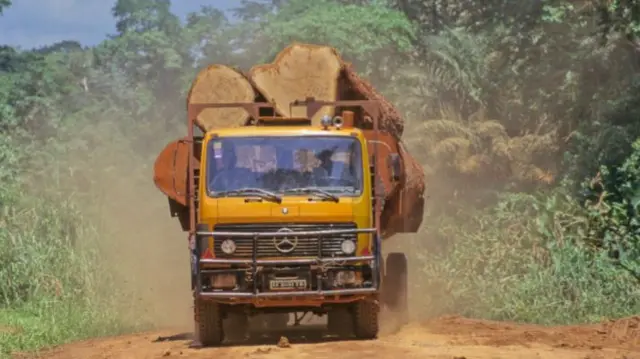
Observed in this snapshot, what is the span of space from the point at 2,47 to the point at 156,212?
24.3 meters

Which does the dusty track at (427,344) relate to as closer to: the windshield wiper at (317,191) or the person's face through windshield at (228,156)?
the windshield wiper at (317,191)

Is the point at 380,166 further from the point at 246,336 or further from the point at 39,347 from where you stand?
the point at 39,347

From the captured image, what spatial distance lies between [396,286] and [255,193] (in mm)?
3620

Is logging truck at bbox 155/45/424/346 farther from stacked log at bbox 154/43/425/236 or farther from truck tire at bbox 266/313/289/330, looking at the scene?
truck tire at bbox 266/313/289/330

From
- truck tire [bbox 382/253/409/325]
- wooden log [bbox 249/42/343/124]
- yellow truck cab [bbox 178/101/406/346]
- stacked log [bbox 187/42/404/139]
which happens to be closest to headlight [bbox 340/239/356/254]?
yellow truck cab [bbox 178/101/406/346]

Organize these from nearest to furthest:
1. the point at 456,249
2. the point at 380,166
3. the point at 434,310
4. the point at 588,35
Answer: the point at 380,166, the point at 434,310, the point at 456,249, the point at 588,35

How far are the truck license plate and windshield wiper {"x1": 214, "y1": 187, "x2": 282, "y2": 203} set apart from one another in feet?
2.75

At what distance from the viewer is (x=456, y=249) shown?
2188 centimetres

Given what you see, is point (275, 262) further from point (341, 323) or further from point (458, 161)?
point (458, 161)

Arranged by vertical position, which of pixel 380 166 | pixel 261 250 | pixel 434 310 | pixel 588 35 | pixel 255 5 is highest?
Answer: pixel 255 5

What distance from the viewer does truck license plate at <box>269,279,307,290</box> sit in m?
12.8

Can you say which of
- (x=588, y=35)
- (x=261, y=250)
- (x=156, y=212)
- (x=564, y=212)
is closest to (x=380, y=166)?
(x=261, y=250)

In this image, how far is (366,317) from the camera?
13430 millimetres

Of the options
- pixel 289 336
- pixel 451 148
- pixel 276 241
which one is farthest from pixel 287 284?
pixel 451 148
